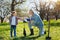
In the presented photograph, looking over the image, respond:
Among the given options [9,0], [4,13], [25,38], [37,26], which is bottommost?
[25,38]

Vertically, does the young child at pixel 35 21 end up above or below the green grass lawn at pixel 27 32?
above

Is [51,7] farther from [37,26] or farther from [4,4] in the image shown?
[4,4]

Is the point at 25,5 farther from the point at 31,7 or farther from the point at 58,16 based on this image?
the point at 58,16

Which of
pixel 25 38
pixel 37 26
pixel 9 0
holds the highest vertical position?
pixel 9 0

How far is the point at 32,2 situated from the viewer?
9.67 ft

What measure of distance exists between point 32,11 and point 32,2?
0.14 m

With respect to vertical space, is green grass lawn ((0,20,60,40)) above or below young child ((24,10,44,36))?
below

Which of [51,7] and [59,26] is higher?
[51,7]

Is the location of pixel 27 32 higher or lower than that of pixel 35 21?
lower

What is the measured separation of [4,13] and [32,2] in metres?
0.46

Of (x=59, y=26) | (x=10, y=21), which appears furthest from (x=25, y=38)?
(x=59, y=26)

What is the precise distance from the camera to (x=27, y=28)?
9.60 ft

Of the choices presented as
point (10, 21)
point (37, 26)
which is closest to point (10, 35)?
point (10, 21)

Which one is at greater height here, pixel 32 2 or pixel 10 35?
pixel 32 2
